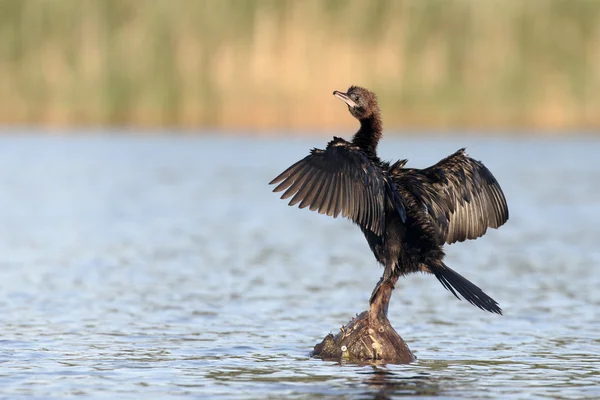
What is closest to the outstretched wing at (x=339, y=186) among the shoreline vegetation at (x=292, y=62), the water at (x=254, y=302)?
the water at (x=254, y=302)

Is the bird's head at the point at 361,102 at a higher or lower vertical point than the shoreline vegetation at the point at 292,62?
lower

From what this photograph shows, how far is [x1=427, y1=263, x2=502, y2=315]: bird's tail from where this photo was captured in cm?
1059

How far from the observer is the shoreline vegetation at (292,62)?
80.0 meters

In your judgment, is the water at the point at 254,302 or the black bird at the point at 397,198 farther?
the black bird at the point at 397,198

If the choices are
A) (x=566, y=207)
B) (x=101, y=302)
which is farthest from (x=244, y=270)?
(x=566, y=207)

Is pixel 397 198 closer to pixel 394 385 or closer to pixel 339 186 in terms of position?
pixel 339 186

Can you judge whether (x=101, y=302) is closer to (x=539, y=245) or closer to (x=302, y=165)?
(x=302, y=165)

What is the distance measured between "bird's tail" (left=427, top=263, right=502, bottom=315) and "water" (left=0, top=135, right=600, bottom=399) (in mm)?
565

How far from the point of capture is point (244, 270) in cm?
1827

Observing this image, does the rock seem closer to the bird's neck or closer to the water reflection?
the water reflection

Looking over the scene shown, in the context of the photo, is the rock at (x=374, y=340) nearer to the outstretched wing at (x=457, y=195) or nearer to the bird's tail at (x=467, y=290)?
the bird's tail at (x=467, y=290)

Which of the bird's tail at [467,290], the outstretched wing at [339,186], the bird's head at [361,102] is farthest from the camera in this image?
the bird's head at [361,102]

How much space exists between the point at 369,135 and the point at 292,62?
7148 centimetres

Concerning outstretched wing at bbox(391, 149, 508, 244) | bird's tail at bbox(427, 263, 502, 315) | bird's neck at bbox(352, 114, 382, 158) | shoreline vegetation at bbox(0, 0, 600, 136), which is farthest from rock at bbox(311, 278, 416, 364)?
shoreline vegetation at bbox(0, 0, 600, 136)
